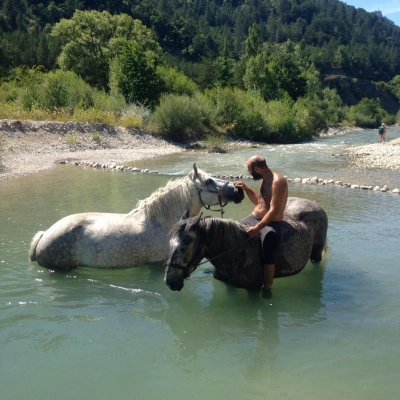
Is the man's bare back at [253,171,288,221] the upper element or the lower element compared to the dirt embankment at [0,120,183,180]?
upper

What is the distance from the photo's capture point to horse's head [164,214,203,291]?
17.6 ft

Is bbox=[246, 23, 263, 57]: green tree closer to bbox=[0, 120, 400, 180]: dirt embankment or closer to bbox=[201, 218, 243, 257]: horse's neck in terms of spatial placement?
bbox=[0, 120, 400, 180]: dirt embankment

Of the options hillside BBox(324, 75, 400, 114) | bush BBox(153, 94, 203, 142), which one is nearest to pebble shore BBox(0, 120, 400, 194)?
bush BBox(153, 94, 203, 142)

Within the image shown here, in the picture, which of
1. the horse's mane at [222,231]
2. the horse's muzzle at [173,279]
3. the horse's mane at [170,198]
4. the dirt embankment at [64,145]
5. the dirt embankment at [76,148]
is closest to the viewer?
the horse's muzzle at [173,279]

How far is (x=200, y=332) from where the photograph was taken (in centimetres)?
550

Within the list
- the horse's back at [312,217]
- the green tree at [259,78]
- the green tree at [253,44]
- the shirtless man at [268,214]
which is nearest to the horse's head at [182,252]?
the shirtless man at [268,214]

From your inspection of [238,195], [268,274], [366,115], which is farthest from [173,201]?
[366,115]

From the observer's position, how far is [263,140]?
41750 mm

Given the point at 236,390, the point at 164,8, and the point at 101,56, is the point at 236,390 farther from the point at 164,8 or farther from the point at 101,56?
the point at 164,8

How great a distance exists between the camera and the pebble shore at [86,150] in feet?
63.7

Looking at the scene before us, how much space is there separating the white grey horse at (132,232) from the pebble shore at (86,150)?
10602 millimetres

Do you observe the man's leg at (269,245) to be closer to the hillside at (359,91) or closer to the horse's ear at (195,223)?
the horse's ear at (195,223)

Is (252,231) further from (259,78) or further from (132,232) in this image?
(259,78)

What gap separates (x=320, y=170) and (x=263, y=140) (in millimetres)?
20675
